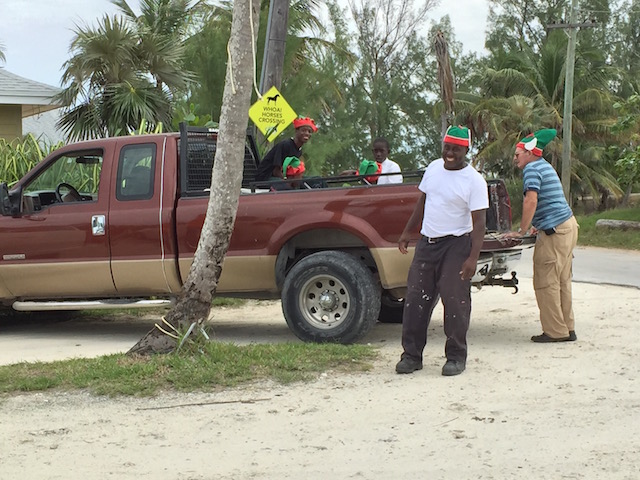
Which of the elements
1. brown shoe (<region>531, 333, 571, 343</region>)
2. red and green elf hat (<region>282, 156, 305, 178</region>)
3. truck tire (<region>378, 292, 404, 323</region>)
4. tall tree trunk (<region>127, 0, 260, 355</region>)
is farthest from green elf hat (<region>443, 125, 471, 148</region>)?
truck tire (<region>378, 292, 404, 323</region>)

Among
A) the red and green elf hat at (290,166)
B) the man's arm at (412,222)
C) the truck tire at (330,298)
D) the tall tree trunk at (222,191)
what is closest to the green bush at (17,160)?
the red and green elf hat at (290,166)

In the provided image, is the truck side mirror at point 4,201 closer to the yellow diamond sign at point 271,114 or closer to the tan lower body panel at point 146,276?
the tan lower body panel at point 146,276

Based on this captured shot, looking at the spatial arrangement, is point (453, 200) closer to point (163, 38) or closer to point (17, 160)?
point (17, 160)

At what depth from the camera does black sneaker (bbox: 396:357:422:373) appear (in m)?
7.28

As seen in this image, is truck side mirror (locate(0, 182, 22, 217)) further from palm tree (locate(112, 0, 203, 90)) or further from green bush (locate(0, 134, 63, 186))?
palm tree (locate(112, 0, 203, 90))

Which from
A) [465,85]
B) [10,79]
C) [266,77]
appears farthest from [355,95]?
[266,77]

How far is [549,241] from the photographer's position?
859cm

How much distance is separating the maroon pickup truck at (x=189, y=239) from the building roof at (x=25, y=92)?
10.8m

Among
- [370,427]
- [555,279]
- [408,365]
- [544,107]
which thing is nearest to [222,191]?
[408,365]

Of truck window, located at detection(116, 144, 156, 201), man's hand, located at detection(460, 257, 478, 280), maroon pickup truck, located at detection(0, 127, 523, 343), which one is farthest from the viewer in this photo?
truck window, located at detection(116, 144, 156, 201)

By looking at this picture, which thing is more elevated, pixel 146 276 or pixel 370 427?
pixel 146 276

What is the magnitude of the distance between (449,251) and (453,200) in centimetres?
38

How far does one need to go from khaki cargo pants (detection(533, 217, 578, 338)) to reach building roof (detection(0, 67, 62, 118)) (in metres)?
14.5

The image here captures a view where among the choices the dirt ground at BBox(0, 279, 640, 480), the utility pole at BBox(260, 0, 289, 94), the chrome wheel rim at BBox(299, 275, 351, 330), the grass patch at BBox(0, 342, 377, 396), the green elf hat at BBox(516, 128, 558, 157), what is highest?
the utility pole at BBox(260, 0, 289, 94)
